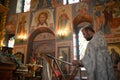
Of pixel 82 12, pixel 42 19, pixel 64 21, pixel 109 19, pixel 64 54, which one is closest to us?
pixel 109 19

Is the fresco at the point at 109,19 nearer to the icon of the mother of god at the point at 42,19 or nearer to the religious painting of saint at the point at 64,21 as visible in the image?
the religious painting of saint at the point at 64,21

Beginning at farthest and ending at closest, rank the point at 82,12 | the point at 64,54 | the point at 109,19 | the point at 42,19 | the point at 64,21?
the point at 42,19, the point at 64,21, the point at 82,12, the point at 64,54, the point at 109,19

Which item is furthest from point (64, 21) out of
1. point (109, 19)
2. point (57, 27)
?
point (109, 19)

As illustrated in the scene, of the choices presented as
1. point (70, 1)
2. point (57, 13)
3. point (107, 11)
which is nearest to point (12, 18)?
point (57, 13)

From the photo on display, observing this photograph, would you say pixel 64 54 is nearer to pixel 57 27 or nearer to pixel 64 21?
pixel 57 27

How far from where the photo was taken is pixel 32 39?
13.2 meters

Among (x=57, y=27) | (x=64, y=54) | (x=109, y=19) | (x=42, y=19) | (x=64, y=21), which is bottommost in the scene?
(x=64, y=54)

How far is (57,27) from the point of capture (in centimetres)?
1180

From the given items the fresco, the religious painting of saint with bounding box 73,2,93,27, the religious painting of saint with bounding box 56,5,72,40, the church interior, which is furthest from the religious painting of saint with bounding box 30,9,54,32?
the fresco

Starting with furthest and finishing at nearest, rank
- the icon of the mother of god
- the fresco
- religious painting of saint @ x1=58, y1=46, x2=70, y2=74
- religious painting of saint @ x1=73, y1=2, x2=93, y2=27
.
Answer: the icon of the mother of god
religious painting of saint @ x1=73, y1=2, x2=93, y2=27
religious painting of saint @ x1=58, y1=46, x2=70, y2=74
the fresco

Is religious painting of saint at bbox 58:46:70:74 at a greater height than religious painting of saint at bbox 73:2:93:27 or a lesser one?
lesser

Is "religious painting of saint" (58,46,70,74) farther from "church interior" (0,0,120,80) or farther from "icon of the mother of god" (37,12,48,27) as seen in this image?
"icon of the mother of god" (37,12,48,27)

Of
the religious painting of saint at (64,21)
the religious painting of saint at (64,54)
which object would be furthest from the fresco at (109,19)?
the religious painting of saint at (64,54)

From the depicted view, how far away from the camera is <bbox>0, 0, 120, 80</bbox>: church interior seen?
10.1 meters
